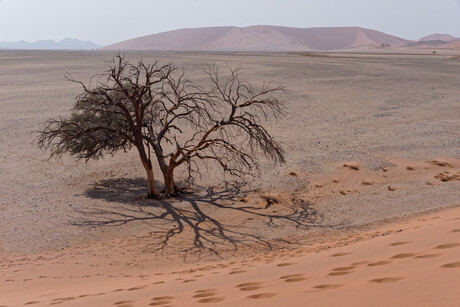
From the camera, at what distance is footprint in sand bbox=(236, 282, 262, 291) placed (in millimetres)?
6312

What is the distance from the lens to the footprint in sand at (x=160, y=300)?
20.5ft

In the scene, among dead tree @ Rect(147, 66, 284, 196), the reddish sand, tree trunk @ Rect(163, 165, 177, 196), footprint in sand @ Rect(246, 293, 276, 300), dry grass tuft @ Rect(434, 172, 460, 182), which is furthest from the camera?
dry grass tuft @ Rect(434, 172, 460, 182)

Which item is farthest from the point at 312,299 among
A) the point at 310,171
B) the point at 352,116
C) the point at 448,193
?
the point at 352,116

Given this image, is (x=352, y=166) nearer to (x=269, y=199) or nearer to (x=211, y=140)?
(x=269, y=199)

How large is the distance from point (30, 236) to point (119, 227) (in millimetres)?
2023

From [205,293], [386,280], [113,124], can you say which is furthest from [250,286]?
[113,124]

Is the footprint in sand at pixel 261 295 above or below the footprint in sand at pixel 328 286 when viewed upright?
below

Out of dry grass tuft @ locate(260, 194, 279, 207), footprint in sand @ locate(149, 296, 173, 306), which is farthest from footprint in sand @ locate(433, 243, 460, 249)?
dry grass tuft @ locate(260, 194, 279, 207)

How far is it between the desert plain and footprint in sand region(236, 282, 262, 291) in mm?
55

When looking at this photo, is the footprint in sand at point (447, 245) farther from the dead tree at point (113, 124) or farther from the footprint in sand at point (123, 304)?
the dead tree at point (113, 124)

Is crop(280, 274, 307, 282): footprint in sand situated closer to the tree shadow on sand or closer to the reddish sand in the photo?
the reddish sand

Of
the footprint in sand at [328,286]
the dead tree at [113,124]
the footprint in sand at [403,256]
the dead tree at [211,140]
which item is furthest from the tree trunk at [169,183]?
the footprint in sand at [328,286]

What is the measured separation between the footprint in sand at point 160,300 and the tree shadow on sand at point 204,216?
4501 millimetres

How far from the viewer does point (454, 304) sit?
4.19 meters
